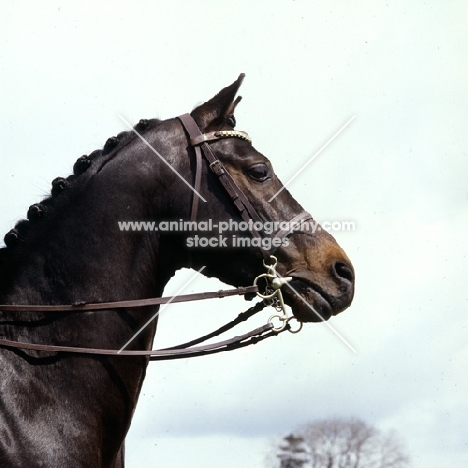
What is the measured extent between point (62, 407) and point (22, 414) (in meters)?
0.30

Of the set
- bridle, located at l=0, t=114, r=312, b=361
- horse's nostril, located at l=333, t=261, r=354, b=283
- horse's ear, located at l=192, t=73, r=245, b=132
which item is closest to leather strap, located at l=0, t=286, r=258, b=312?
bridle, located at l=0, t=114, r=312, b=361

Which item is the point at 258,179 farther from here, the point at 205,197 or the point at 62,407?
the point at 62,407

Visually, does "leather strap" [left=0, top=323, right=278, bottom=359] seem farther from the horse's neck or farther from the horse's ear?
the horse's ear

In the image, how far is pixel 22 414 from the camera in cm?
590

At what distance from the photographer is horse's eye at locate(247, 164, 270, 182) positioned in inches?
277

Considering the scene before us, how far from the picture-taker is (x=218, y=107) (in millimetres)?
7359

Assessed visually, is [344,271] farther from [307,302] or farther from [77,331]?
[77,331]

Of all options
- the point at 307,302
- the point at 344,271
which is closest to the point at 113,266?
the point at 307,302

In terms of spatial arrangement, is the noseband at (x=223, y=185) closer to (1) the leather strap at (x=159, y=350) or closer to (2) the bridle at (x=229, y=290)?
(2) the bridle at (x=229, y=290)

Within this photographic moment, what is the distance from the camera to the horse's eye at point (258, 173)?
7047mm

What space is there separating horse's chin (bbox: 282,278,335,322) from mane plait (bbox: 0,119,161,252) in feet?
5.90

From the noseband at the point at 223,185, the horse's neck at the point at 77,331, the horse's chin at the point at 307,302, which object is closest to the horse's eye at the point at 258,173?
the noseband at the point at 223,185

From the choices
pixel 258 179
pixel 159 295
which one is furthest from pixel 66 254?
pixel 258 179

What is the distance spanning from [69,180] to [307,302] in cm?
216
